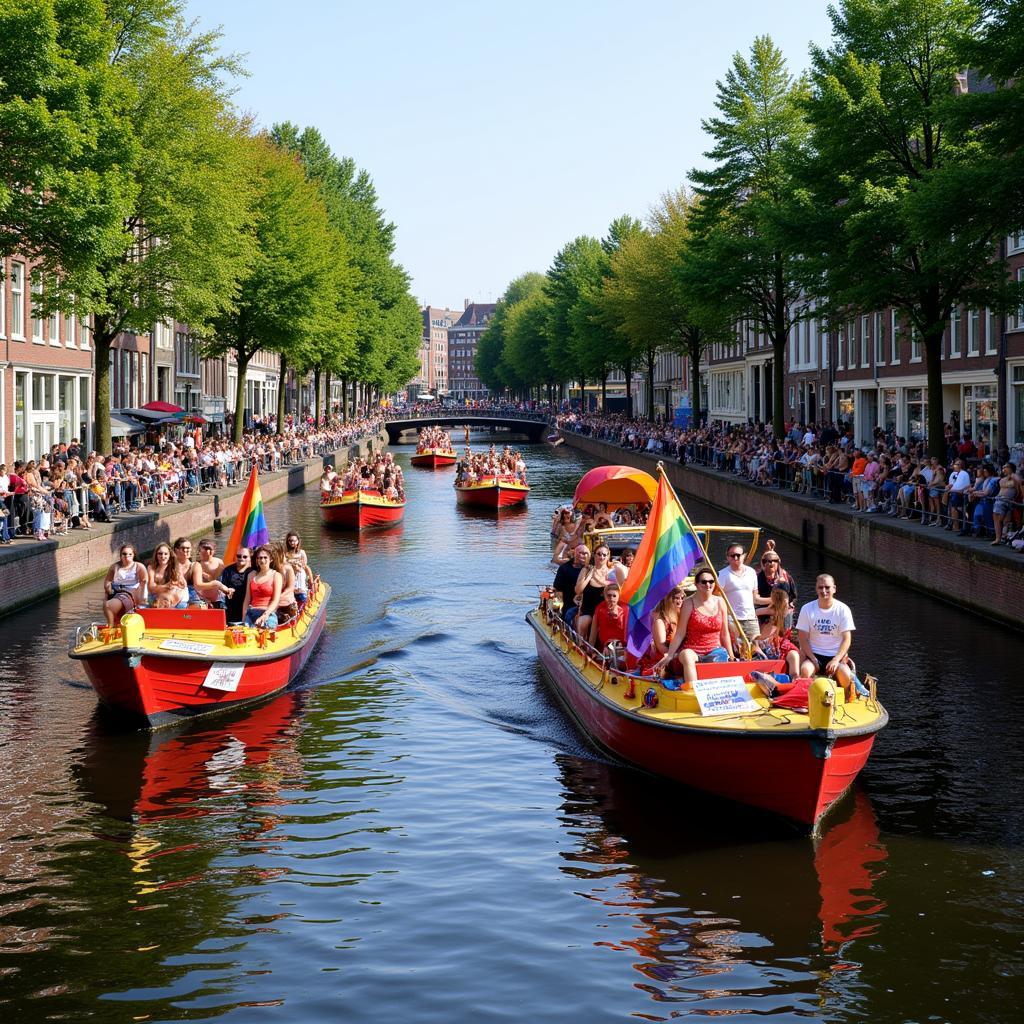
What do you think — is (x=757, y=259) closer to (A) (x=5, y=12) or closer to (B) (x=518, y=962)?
(A) (x=5, y=12)

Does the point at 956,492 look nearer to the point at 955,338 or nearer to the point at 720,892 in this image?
the point at 720,892

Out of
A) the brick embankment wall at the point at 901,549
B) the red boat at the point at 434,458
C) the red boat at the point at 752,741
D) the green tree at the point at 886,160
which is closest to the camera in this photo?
the red boat at the point at 752,741

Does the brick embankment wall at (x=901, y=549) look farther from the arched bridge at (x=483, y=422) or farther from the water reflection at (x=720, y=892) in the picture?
the arched bridge at (x=483, y=422)

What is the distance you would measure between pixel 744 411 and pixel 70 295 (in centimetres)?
5336

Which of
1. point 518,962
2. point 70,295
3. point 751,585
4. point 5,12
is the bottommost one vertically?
point 518,962

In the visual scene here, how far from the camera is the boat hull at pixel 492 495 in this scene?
4859cm

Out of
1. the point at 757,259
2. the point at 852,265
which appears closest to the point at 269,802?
the point at 852,265

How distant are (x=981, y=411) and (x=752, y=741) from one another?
35184 mm

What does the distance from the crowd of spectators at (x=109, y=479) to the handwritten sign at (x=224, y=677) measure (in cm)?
958

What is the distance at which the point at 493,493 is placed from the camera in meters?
48.6

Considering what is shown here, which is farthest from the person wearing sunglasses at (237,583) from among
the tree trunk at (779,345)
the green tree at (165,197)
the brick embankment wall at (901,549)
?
the tree trunk at (779,345)

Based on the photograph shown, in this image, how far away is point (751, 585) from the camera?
15.6 m

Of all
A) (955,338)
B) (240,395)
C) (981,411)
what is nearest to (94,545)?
(240,395)

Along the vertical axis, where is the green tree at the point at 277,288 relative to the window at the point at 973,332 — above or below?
above
